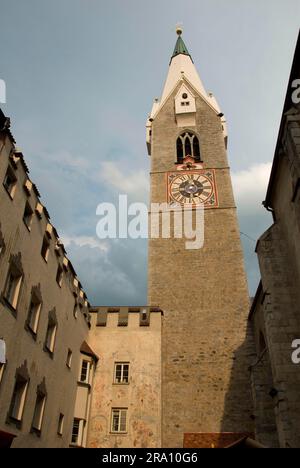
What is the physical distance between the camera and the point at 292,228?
578 inches

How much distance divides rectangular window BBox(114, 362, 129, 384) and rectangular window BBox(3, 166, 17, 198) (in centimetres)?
1205

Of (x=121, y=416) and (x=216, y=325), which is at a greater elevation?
(x=216, y=325)

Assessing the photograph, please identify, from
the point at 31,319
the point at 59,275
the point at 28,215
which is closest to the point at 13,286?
the point at 31,319

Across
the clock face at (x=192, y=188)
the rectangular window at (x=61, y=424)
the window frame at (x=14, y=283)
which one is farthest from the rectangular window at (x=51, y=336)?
the clock face at (x=192, y=188)

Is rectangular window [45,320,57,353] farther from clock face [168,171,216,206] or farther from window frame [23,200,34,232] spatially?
clock face [168,171,216,206]

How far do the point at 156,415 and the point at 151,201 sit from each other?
1593 centimetres

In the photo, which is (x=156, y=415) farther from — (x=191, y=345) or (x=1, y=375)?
(x=1, y=375)

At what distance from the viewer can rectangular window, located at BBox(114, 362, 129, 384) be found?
19941 mm

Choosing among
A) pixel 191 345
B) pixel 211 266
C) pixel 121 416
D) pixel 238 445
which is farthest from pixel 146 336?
pixel 238 445

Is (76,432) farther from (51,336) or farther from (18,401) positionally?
(18,401)

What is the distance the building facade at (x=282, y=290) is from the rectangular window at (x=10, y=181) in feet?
30.9

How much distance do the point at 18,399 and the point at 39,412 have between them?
189 centimetres

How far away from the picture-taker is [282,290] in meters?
14.9

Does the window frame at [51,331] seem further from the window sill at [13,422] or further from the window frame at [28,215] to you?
the window frame at [28,215]
